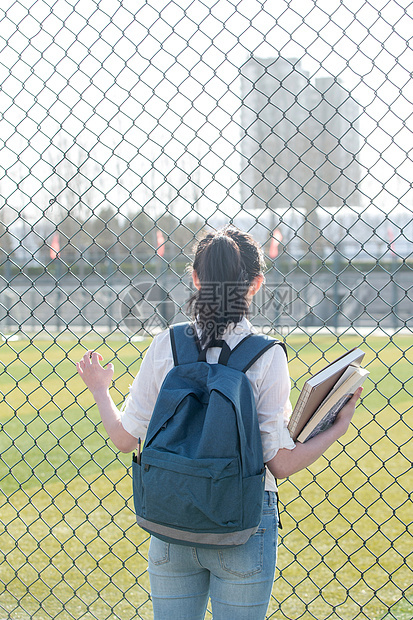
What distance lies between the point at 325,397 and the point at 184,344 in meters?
0.43

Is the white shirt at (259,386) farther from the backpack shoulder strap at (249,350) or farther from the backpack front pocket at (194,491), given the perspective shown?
the backpack front pocket at (194,491)

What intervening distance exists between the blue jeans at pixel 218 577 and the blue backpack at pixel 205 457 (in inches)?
4.0

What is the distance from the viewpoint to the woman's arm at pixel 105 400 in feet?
5.32

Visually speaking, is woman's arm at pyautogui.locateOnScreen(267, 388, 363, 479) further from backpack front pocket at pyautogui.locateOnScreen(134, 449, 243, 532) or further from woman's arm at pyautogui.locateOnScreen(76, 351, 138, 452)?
woman's arm at pyautogui.locateOnScreen(76, 351, 138, 452)

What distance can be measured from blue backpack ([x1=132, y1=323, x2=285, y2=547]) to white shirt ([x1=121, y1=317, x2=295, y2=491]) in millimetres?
45

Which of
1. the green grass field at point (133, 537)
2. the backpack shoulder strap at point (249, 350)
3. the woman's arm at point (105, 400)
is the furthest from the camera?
the green grass field at point (133, 537)

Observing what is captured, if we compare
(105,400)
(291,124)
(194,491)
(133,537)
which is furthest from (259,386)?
(291,124)

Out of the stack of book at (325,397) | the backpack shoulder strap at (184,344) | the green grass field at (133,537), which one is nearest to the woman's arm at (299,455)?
the stack of book at (325,397)

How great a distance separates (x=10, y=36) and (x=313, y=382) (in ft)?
6.07

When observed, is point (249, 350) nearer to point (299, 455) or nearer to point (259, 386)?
point (259, 386)

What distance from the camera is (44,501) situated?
13.0 ft

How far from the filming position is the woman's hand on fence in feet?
5.57

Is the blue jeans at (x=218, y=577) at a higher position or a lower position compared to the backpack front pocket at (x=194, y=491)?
lower

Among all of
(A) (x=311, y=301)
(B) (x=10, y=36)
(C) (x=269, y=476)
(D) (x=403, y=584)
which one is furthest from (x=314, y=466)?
(A) (x=311, y=301)
